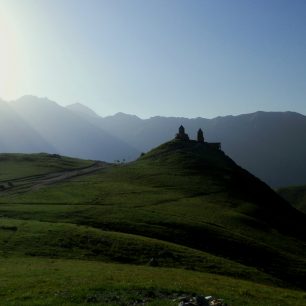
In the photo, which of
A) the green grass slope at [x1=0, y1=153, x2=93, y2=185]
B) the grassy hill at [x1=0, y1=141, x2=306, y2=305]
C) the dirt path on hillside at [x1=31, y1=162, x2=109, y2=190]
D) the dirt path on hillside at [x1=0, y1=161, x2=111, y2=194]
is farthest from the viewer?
the green grass slope at [x1=0, y1=153, x2=93, y2=185]

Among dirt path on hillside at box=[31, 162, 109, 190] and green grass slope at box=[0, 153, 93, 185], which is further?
green grass slope at box=[0, 153, 93, 185]

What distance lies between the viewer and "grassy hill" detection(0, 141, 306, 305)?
31172 millimetres

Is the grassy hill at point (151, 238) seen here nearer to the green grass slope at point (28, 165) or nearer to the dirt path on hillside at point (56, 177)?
the green grass slope at point (28, 165)

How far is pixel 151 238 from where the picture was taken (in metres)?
58.3

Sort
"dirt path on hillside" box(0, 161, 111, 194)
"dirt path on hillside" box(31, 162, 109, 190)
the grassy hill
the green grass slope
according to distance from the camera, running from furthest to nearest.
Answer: the green grass slope → "dirt path on hillside" box(31, 162, 109, 190) → "dirt path on hillside" box(0, 161, 111, 194) → the grassy hill

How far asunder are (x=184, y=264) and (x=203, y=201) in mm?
39962

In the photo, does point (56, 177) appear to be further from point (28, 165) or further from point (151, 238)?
point (151, 238)

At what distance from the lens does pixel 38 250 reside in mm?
47562

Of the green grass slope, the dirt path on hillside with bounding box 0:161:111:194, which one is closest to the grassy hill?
the dirt path on hillside with bounding box 0:161:111:194

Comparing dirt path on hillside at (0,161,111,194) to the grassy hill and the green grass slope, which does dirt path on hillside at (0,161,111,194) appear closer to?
the grassy hill

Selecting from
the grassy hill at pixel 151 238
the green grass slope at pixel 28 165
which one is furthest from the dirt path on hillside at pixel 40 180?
the green grass slope at pixel 28 165

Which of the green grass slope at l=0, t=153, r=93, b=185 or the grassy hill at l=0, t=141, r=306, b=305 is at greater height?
the green grass slope at l=0, t=153, r=93, b=185

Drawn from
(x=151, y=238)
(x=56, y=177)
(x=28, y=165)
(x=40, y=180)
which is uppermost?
(x=28, y=165)

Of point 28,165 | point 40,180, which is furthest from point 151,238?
point 28,165
